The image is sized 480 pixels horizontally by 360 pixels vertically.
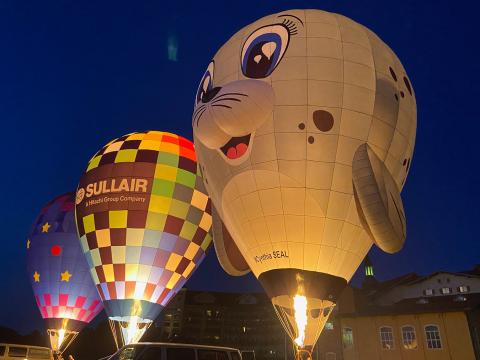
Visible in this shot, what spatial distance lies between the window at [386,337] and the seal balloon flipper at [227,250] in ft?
50.4

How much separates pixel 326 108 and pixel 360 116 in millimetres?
783

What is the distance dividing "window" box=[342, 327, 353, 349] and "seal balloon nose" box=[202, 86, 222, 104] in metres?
19.5

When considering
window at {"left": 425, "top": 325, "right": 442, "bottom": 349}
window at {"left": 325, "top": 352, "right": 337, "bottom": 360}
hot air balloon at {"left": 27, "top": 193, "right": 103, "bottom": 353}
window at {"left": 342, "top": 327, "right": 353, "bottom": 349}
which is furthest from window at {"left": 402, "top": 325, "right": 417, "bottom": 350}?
hot air balloon at {"left": 27, "top": 193, "right": 103, "bottom": 353}

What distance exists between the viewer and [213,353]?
8.13 meters

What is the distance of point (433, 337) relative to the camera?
901 inches

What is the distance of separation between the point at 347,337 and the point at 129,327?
50.4ft

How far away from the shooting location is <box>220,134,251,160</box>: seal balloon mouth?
9.83m

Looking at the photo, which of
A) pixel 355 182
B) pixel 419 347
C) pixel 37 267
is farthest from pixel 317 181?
pixel 419 347

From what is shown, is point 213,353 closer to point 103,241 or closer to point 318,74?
point 318,74

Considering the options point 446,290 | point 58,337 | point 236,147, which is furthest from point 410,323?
point 236,147

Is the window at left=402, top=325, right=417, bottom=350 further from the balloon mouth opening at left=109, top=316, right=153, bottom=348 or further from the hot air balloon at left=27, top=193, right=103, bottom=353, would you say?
the hot air balloon at left=27, top=193, right=103, bottom=353

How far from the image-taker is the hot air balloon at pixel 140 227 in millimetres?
15008

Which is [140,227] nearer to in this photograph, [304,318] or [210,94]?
[210,94]

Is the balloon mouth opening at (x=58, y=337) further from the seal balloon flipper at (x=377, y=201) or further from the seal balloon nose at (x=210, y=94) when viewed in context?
the seal balloon flipper at (x=377, y=201)
